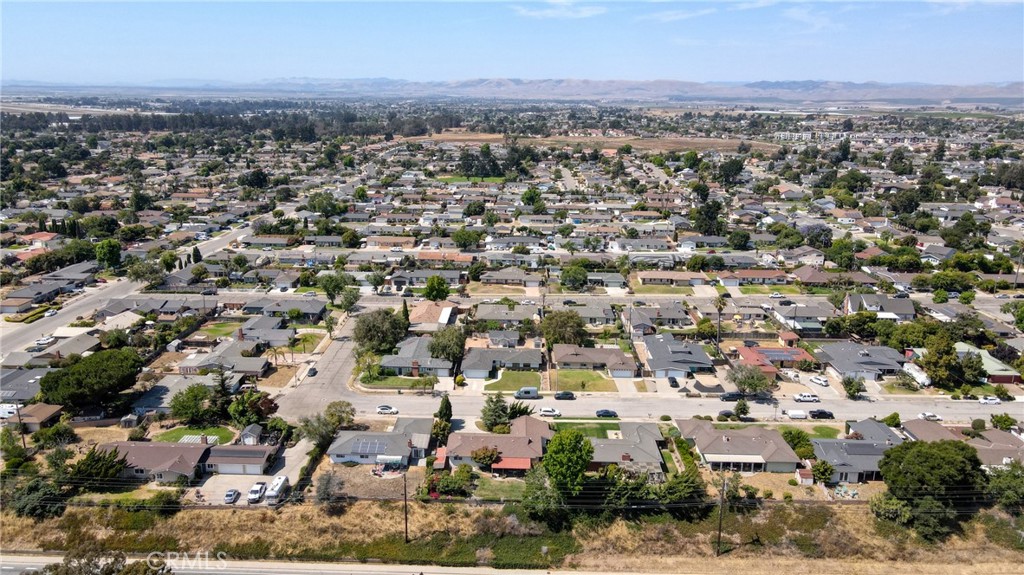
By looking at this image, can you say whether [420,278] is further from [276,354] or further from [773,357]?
[773,357]

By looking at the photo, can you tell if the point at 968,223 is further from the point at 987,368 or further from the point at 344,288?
the point at 344,288

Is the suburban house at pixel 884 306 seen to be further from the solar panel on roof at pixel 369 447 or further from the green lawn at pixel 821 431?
the solar panel on roof at pixel 369 447

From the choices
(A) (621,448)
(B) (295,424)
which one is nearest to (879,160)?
(A) (621,448)

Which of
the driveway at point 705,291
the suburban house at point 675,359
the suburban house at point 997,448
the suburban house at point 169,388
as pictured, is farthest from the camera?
the driveway at point 705,291

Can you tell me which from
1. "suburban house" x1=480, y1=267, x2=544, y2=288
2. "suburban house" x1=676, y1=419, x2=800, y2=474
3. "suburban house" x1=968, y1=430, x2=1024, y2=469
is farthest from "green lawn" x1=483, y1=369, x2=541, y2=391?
"suburban house" x1=968, y1=430, x2=1024, y2=469

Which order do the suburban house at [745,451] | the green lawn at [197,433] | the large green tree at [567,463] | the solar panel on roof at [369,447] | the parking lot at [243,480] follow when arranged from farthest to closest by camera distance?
the green lawn at [197,433]
the solar panel on roof at [369,447]
the suburban house at [745,451]
the parking lot at [243,480]
the large green tree at [567,463]

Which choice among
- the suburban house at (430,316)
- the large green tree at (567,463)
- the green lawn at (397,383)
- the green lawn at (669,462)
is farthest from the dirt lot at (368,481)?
the suburban house at (430,316)

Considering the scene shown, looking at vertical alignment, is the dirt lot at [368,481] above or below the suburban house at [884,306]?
below
